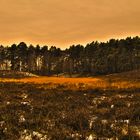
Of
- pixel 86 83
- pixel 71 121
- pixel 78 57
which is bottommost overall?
pixel 71 121

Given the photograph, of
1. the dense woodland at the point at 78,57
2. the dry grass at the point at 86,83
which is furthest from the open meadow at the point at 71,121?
the dense woodland at the point at 78,57

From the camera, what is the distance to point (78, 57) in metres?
174

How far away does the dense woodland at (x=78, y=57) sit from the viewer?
149250mm

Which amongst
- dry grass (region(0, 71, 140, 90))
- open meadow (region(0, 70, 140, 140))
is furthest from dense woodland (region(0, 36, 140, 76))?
open meadow (region(0, 70, 140, 140))

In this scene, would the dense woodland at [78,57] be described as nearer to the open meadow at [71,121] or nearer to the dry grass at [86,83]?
the dry grass at [86,83]

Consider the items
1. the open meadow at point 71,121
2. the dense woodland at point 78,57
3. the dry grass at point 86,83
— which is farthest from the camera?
the dense woodland at point 78,57

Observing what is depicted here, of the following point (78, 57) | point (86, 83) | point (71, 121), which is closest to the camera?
point (71, 121)

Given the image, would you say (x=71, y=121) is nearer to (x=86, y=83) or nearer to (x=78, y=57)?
(x=86, y=83)

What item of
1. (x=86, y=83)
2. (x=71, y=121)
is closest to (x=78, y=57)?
(x=86, y=83)

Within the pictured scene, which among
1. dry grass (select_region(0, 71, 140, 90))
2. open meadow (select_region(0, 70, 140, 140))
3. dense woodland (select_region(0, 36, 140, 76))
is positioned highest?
dense woodland (select_region(0, 36, 140, 76))

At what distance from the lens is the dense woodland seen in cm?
14925

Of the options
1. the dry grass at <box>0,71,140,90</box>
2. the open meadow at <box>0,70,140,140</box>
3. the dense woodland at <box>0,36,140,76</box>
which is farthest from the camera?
the dense woodland at <box>0,36,140,76</box>

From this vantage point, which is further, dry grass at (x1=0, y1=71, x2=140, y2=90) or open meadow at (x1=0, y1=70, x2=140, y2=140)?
dry grass at (x1=0, y1=71, x2=140, y2=90)

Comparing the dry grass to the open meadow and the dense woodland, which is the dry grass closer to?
the open meadow
